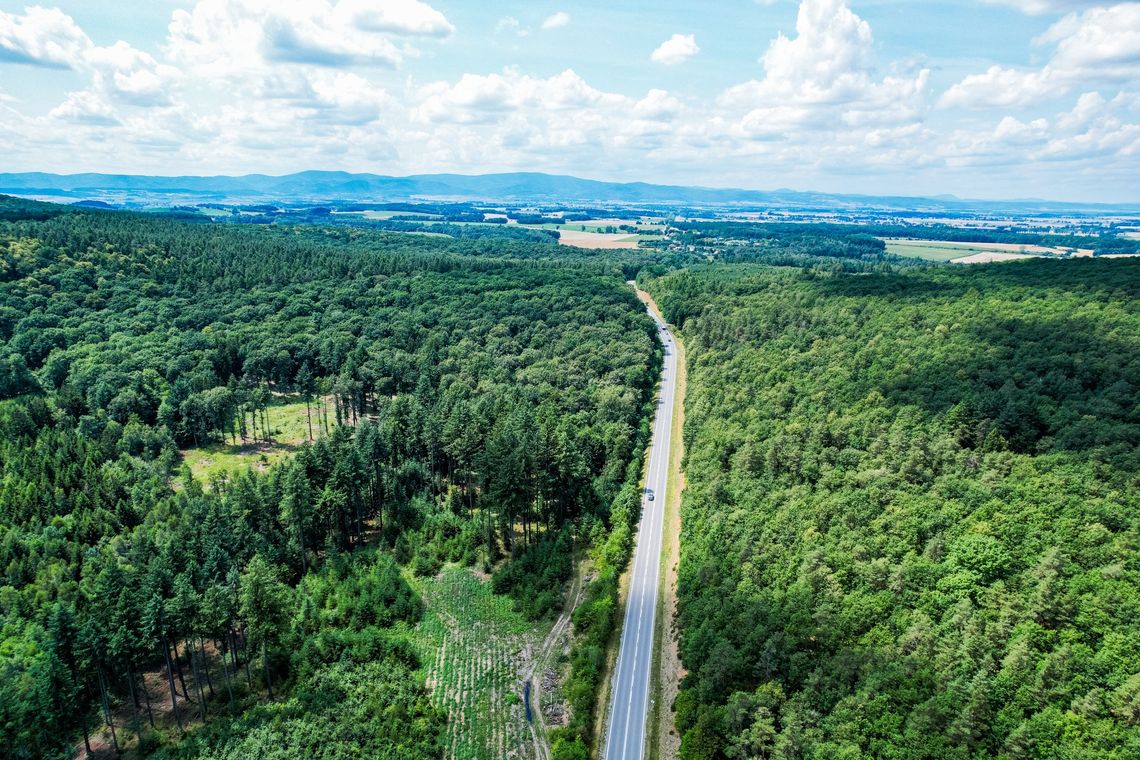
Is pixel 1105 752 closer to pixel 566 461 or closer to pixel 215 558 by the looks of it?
pixel 566 461

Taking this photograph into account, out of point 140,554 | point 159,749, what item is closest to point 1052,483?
point 159,749

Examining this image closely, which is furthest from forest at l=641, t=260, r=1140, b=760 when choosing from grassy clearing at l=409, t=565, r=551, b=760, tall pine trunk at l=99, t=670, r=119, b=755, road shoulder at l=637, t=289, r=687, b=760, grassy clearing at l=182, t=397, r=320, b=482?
grassy clearing at l=182, t=397, r=320, b=482

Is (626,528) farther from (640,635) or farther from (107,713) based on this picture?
(107,713)

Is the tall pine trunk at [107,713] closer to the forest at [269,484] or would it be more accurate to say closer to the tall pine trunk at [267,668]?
the forest at [269,484]

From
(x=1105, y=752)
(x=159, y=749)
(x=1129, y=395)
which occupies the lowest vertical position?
(x=159, y=749)

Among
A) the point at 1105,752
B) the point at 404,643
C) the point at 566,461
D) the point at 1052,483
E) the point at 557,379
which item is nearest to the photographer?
the point at 1105,752

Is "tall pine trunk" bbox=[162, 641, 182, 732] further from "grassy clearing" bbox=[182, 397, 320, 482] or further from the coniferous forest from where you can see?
"grassy clearing" bbox=[182, 397, 320, 482]
